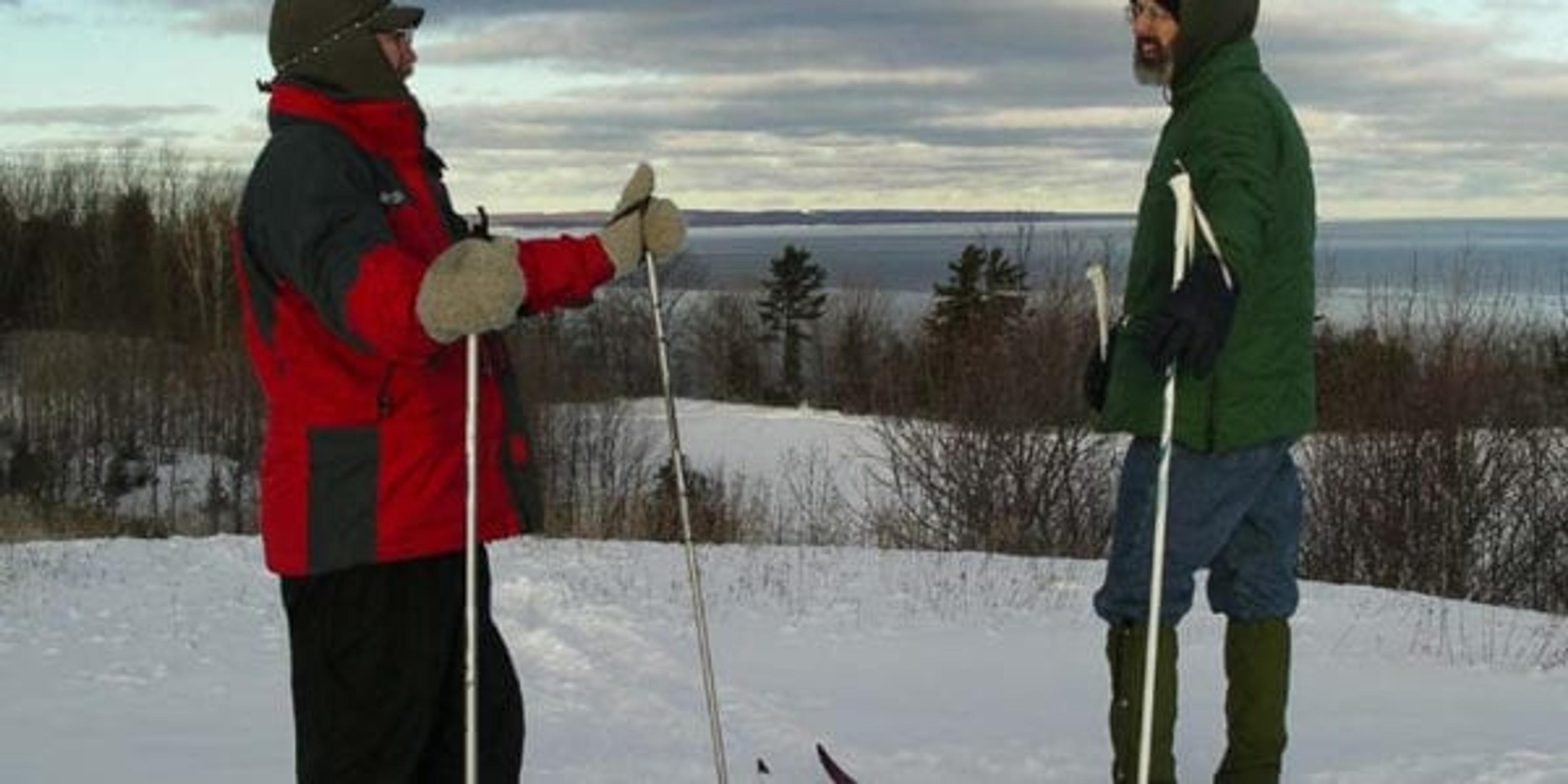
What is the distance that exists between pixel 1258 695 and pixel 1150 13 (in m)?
1.55

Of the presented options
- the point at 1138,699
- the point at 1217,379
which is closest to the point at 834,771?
the point at 1138,699

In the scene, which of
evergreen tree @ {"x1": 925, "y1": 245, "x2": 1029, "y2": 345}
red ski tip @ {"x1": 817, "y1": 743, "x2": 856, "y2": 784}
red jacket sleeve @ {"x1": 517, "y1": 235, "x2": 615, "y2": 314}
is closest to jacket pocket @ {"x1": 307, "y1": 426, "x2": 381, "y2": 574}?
red jacket sleeve @ {"x1": 517, "y1": 235, "x2": 615, "y2": 314}

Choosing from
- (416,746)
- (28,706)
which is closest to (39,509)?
(28,706)

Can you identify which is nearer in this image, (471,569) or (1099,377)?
(471,569)

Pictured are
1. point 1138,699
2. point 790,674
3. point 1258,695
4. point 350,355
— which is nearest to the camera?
point 350,355

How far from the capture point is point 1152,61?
3561 millimetres

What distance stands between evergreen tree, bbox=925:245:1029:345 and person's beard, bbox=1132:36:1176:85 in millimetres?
14471

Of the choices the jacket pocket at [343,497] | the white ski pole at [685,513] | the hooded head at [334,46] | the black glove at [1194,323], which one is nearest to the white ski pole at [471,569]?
the jacket pocket at [343,497]

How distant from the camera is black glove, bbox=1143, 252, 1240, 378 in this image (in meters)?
3.12

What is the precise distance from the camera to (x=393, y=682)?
2.87 m

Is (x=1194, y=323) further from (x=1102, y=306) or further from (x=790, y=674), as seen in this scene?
(x=790, y=674)

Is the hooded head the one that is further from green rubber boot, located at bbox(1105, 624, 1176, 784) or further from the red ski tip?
the red ski tip

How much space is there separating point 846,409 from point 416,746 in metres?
31.1

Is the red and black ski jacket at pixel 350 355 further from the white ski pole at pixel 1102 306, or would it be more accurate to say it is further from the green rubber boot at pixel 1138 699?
the green rubber boot at pixel 1138 699
